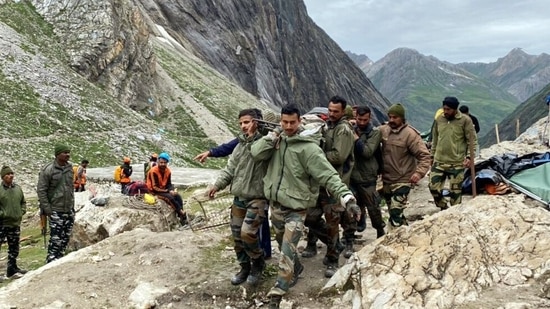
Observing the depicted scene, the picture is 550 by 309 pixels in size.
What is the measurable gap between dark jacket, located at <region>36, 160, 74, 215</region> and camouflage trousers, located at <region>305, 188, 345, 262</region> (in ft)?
16.3

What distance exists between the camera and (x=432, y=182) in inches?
363

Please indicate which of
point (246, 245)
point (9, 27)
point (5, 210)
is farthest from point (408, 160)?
point (9, 27)

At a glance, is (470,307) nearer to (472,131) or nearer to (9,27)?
(472,131)

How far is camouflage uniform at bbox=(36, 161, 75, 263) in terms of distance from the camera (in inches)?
369

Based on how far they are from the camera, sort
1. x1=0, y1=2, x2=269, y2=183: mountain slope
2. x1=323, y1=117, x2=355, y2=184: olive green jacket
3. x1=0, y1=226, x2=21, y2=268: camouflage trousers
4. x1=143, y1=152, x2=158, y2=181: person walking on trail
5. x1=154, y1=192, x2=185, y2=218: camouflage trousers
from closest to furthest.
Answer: x1=323, y1=117, x2=355, y2=184: olive green jacket
x1=0, y1=226, x2=21, y2=268: camouflage trousers
x1=154, y1=192, x2=185, y2=218: camouflage trousers
x1=143, y1=152, x2=158, y2=181: person walking on trail
x1=0, y1=2, x2=269, y2=183: mountain slope

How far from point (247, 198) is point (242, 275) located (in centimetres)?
122

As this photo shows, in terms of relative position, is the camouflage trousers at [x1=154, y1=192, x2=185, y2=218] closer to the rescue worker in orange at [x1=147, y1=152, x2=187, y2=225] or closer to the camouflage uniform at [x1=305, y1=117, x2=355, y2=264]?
the rescue worker in orange at [x1=147, y1=152, x2=187, y2=225]

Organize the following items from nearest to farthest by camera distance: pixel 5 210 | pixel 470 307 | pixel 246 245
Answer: pixel 470 307 → pixel 246 245 → pixel 5 210

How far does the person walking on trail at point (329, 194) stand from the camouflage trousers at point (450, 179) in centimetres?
243

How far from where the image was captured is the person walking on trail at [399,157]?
26.6ft

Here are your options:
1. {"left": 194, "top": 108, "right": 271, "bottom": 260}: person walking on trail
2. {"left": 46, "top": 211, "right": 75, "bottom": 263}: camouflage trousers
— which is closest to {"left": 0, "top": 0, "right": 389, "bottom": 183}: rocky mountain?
{"left": 46, "top": 211, "right": 75, "bottom": 263}: camouflage trousers

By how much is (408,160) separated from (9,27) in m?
37.6

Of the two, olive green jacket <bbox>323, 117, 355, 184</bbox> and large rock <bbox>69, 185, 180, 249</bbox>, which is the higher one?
olive green jacket <bbox>323, 117, 355, 184</bbox>

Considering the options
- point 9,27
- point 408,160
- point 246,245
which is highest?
point 9,27
